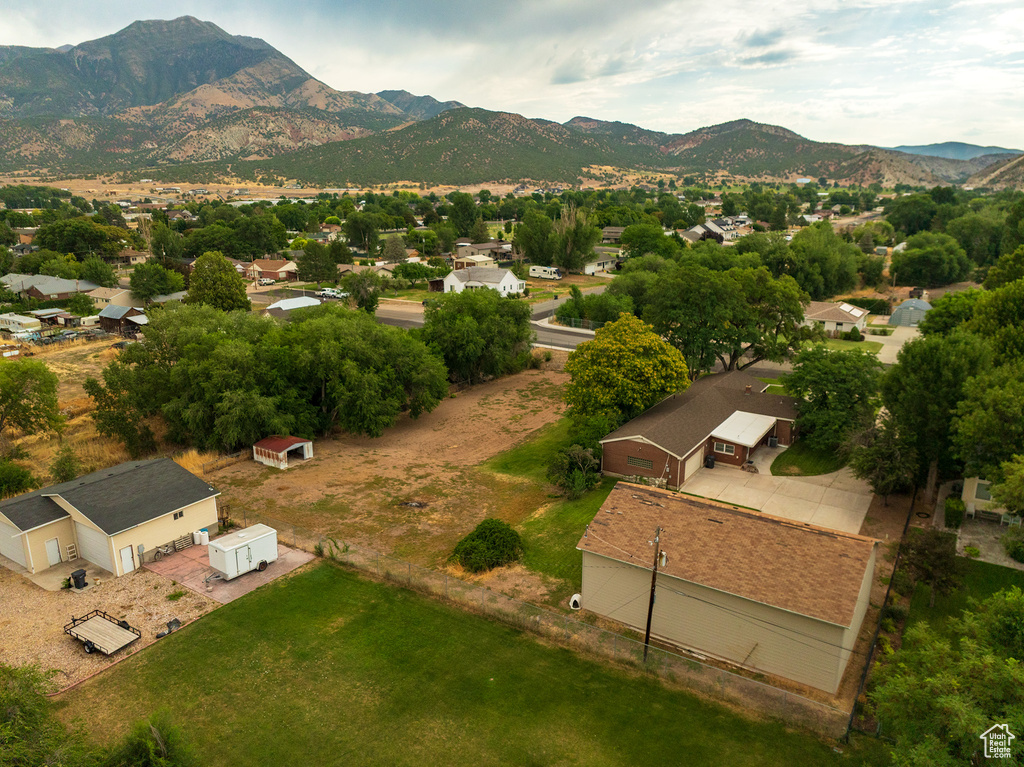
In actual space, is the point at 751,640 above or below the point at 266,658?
above

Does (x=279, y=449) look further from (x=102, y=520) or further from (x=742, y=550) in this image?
(x=742, y=550)

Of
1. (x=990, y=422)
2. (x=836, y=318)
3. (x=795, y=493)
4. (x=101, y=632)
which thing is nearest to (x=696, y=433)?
(x=795, y=493)

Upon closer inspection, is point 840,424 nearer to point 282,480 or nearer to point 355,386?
point 355,386

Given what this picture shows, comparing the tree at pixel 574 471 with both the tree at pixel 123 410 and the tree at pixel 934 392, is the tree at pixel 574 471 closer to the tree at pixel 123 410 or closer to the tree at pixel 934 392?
the tree at pixel 934 392

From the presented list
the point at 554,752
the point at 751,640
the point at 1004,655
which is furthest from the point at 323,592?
the point at 1004,655

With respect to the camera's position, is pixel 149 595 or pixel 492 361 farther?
pixel 492 361

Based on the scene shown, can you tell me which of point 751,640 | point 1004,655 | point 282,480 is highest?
point 1004,655
